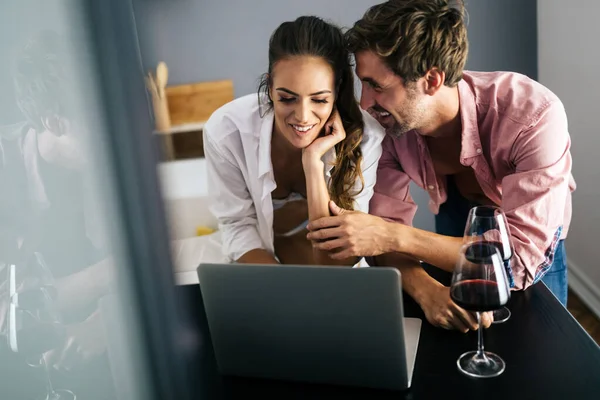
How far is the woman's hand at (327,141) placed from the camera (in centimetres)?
142

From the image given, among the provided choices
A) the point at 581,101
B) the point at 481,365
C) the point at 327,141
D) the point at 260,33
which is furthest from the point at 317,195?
the point at 260,33

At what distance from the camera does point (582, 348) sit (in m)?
0.87

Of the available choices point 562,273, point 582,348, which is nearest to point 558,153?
point 562,273

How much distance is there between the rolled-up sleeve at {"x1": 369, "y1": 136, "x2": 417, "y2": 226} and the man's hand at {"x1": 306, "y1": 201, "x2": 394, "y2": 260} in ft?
0.70

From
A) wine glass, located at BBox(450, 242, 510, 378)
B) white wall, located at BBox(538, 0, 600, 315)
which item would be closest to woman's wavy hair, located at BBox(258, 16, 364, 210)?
wine glass, located at BBox(450, 242, 510, 378)

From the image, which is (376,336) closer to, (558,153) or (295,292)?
(295,292)

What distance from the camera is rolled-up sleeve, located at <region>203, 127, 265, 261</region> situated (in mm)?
1493

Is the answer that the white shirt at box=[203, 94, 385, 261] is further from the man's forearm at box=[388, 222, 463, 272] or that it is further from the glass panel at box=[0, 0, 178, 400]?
the glass panel at box=[0, 0, 178, 400]

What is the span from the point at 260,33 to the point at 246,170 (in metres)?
1.50

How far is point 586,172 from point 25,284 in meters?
2.49

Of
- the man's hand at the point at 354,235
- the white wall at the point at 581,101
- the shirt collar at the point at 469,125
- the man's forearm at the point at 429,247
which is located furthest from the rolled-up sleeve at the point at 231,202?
the white wall at the point at 581,101

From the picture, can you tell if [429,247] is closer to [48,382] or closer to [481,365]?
[481,365]

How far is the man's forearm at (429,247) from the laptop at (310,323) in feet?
1.22

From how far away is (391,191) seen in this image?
58.9 inches
